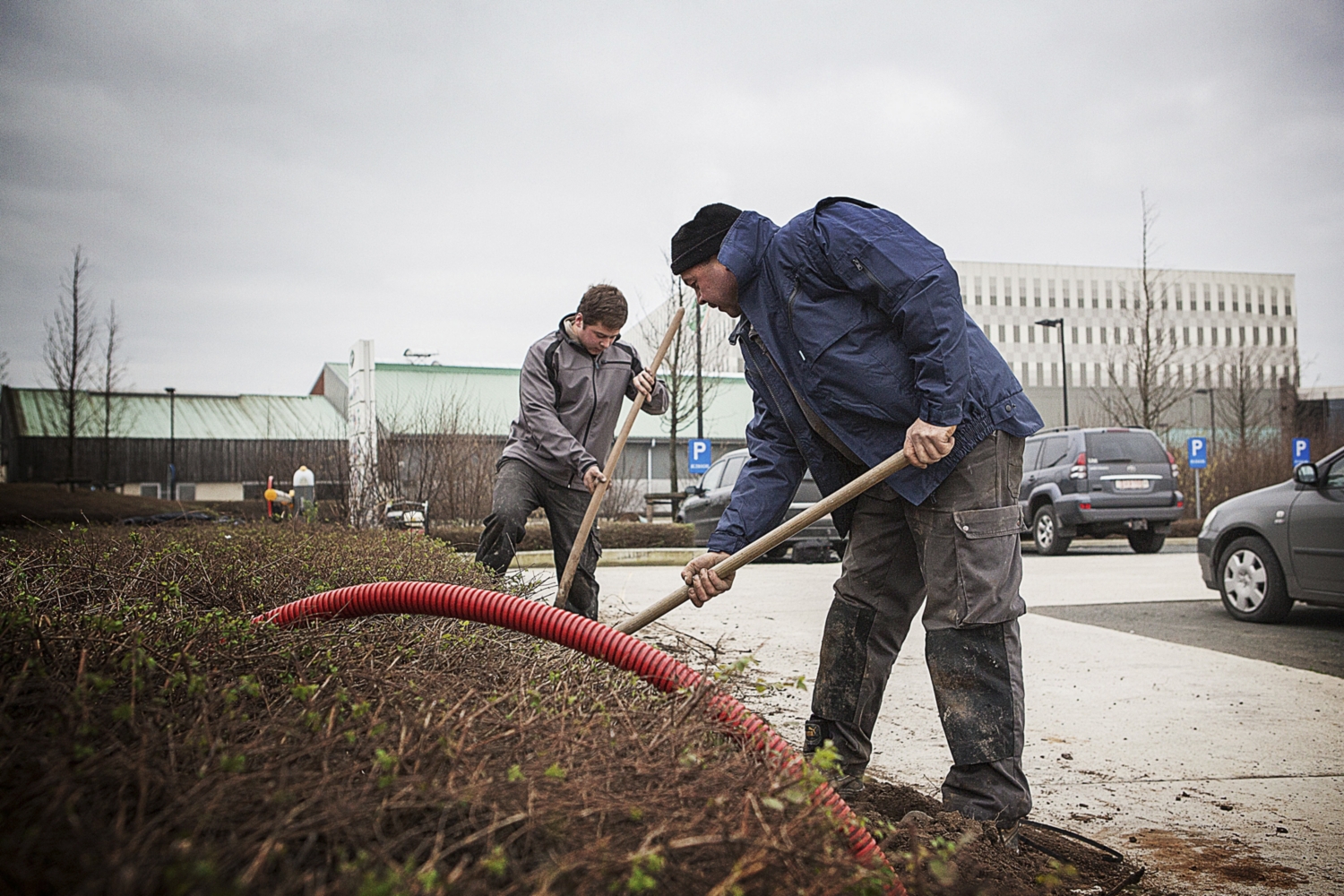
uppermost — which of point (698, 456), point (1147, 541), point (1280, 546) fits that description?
point (698, 456)

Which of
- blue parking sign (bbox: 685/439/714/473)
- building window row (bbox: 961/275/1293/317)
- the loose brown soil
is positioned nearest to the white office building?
building window row (bbox: 961/275/1293/317)

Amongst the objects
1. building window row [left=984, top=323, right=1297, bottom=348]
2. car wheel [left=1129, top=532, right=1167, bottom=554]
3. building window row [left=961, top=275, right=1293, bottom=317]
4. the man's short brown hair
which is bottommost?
car wheel [left=1129, top=532, right=1167, bottom=554]

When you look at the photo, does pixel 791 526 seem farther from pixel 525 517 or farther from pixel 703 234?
pixel 525 517

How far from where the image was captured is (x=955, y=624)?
9.16 feet

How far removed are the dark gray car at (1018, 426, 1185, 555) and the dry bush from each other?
14.3 metres

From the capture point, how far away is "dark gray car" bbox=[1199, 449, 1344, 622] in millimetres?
6934

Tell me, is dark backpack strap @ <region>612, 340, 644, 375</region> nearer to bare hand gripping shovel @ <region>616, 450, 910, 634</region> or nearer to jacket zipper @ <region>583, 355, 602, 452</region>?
jacket zipper @ <region>583, 355, 602, 452</region>

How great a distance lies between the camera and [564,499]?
5516mm

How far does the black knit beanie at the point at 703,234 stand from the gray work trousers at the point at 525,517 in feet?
7.65

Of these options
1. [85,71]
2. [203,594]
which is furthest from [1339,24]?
[85,71]

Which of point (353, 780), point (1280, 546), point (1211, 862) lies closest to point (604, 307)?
point (1211, 862)

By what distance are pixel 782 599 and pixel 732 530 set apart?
6138 mm

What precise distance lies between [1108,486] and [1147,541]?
1.61 meters

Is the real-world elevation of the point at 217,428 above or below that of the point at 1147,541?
above
